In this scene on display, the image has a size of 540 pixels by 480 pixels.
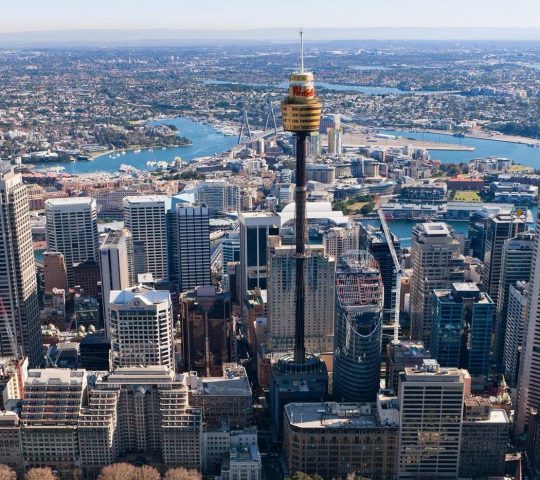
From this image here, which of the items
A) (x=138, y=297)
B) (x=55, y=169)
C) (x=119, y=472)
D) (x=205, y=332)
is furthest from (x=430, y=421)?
(x=55, y=169)

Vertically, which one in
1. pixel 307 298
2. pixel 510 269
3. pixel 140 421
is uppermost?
pixel 510 269

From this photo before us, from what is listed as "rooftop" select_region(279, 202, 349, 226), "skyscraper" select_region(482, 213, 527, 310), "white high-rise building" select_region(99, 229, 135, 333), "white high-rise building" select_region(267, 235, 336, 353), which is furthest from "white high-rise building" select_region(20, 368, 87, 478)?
"skyscraper" select_region(482, 213, 527, 310)

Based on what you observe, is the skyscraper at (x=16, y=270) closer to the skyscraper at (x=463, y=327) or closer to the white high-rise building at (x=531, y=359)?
the skyscraper at (x=463, y=327)

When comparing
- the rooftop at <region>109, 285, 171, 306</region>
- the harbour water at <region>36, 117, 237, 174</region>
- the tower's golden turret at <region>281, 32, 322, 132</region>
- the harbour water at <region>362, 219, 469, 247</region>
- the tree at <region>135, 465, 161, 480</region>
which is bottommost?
the harbour water at <region>362, 219, 469, 247</region>

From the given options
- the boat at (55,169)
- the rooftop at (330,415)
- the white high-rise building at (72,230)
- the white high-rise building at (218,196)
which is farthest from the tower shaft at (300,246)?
the boat at (55,169)

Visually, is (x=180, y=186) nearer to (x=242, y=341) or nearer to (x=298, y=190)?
(x=242, y=341)

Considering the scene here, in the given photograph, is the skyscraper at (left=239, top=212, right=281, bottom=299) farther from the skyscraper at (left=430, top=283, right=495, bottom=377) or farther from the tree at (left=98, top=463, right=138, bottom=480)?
the tree at (left=98, top=463, right=138, bottom=480)

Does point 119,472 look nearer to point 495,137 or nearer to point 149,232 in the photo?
point 149,232
